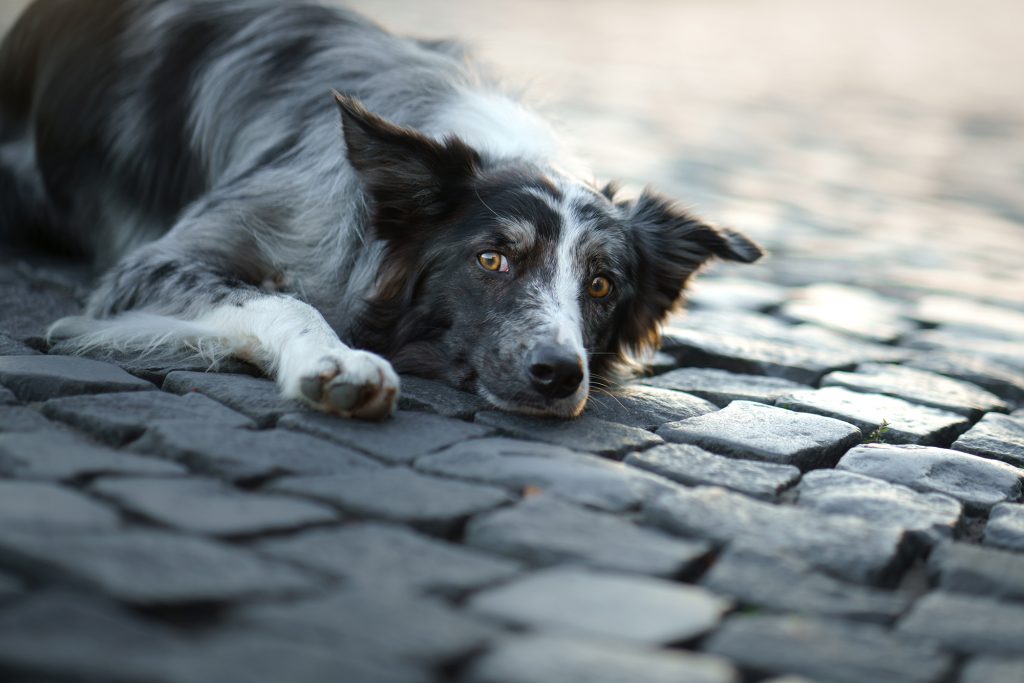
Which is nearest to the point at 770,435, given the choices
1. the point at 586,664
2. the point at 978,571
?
the point at 978,571

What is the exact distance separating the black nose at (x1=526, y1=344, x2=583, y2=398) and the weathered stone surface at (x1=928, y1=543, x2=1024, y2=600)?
1188mm

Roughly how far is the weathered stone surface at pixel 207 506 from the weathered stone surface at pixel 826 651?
85cm

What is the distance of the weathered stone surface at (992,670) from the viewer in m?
1.96

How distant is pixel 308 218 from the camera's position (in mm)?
4281

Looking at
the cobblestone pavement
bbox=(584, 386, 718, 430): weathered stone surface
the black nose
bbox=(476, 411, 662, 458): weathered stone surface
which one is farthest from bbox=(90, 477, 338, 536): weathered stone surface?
bbox=(584, 386, 718, 430): weathered stone surface

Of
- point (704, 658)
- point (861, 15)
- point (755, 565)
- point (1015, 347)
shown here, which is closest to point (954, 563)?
point (755, 565)

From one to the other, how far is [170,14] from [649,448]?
3425mm

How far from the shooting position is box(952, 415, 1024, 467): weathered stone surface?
3.51m

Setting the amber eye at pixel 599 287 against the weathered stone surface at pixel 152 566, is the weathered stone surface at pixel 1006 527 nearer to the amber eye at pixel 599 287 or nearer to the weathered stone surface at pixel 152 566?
the amber eye at pixel 599 287

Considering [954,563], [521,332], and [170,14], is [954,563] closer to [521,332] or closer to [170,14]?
[521,332]

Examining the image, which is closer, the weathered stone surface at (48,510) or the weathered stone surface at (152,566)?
the weathered stone surface at (152,566)

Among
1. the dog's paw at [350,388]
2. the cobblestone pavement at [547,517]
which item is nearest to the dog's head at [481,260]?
the cobblestone pavement at [547,517]

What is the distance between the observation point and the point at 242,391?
127 inches

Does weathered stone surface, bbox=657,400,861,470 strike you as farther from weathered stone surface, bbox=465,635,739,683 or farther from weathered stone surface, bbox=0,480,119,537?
weathered stone surface, bbox=0,480,119,537
